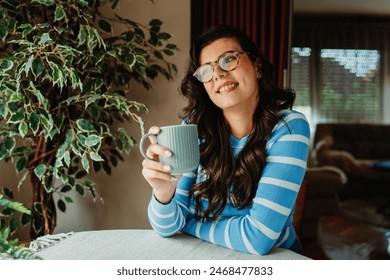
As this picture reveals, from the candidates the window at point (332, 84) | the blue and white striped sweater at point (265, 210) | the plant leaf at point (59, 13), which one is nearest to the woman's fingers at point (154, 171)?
the blue and white striped sweater at point (265, 210)

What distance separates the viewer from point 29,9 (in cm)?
135

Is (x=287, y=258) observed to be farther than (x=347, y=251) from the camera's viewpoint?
No

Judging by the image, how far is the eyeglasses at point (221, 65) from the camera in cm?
84

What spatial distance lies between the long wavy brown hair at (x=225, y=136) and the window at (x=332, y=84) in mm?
4663

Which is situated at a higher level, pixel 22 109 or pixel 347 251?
pixel 22 109

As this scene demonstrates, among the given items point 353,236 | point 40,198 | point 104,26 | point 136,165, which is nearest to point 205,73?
point 104,26

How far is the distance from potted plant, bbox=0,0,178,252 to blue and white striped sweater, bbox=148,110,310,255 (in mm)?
508

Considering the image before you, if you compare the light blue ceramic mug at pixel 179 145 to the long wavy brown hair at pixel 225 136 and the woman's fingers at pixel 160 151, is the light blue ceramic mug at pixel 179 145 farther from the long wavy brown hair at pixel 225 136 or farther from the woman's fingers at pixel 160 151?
the long wavy brown hair at pixel 225 136

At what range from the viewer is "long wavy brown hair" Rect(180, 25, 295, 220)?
0.82 m

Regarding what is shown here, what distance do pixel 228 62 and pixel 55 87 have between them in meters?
0.79

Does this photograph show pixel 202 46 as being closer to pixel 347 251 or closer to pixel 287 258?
pixel 287 258

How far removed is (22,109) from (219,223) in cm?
75
